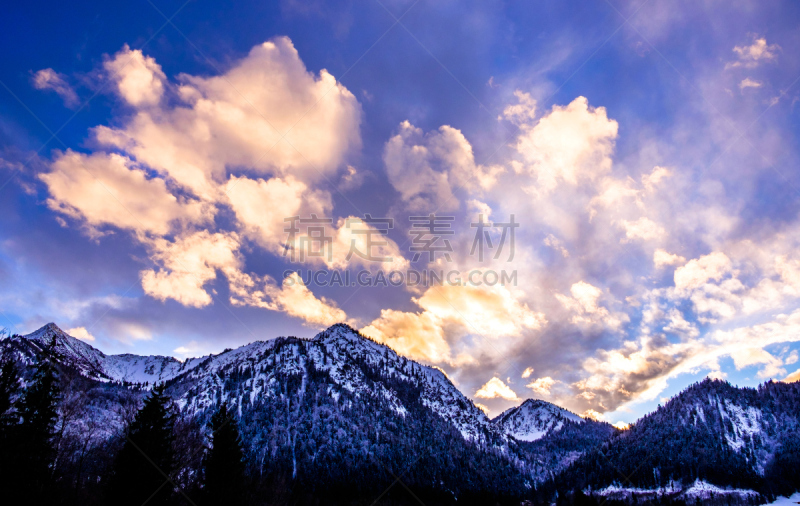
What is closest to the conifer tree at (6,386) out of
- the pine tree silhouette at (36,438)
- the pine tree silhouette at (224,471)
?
the pine tree silhouette at (36,438)

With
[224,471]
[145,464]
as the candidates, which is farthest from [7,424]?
[224,471]

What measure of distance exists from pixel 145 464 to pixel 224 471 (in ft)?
34.1

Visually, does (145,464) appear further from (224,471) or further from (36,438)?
(224,471)

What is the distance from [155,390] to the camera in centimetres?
4262

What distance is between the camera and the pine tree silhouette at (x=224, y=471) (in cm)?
4266

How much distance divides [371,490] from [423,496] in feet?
92.8

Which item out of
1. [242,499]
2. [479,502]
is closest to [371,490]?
[479,502]

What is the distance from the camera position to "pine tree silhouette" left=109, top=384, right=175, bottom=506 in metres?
34.8

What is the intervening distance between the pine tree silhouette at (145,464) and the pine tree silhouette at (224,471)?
483cm

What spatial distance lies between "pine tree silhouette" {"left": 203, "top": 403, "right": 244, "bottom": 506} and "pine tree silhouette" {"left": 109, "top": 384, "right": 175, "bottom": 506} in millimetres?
4827

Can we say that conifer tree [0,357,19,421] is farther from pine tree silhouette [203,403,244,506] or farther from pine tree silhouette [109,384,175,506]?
pine tree silhouette [203,403,244,506]

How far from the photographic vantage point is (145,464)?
3578cm

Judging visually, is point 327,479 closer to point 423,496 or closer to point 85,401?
point 423,496

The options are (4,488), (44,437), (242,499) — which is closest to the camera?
(4,488)
